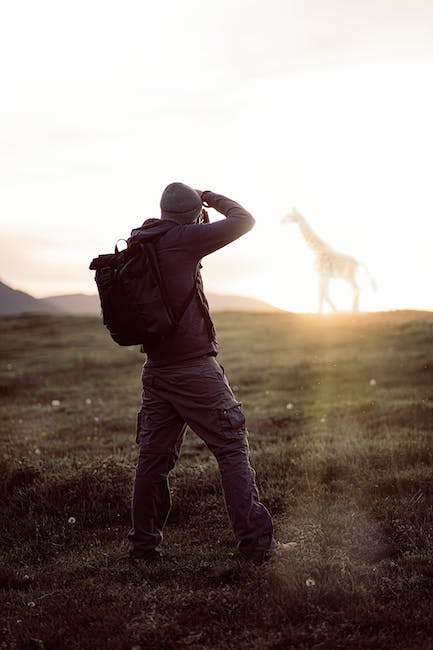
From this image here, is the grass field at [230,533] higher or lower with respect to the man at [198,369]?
lower

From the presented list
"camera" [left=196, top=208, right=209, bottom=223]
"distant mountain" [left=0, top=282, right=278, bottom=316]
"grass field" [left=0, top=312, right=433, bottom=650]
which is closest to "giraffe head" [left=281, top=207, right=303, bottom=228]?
"grass field" [left=0, top=312, right=433, bottom=650]

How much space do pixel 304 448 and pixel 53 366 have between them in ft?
47.9

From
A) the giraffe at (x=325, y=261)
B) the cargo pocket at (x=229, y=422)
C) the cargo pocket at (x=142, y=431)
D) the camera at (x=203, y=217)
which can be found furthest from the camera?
the giraffe at (x=325, y=261)

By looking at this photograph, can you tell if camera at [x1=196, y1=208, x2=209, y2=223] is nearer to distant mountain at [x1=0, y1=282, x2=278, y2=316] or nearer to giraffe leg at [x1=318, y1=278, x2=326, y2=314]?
giraffe leg at [x1=318, y1=278, x2=326, y2=314]

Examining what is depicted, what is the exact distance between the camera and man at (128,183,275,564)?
541 centimetres

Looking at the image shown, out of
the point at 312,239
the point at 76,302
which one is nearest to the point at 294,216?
the point at 312,239

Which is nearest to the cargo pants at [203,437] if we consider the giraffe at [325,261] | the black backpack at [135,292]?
the black backpack at [135,292]

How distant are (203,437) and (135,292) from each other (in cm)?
136

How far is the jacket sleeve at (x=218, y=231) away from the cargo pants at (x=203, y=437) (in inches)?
36.9

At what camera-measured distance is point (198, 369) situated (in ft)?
18.2

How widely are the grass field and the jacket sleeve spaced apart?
262 centimetres

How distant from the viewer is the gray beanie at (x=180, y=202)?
18.0 ft

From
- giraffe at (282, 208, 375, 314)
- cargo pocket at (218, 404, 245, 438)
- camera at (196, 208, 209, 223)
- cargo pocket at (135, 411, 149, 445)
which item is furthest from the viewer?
giraffe at (282, 208, 375, 314)

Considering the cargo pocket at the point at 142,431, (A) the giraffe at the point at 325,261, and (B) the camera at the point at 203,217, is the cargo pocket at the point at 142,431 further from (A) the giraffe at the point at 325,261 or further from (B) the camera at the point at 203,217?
(A) the giraffe at the point at 325,261
